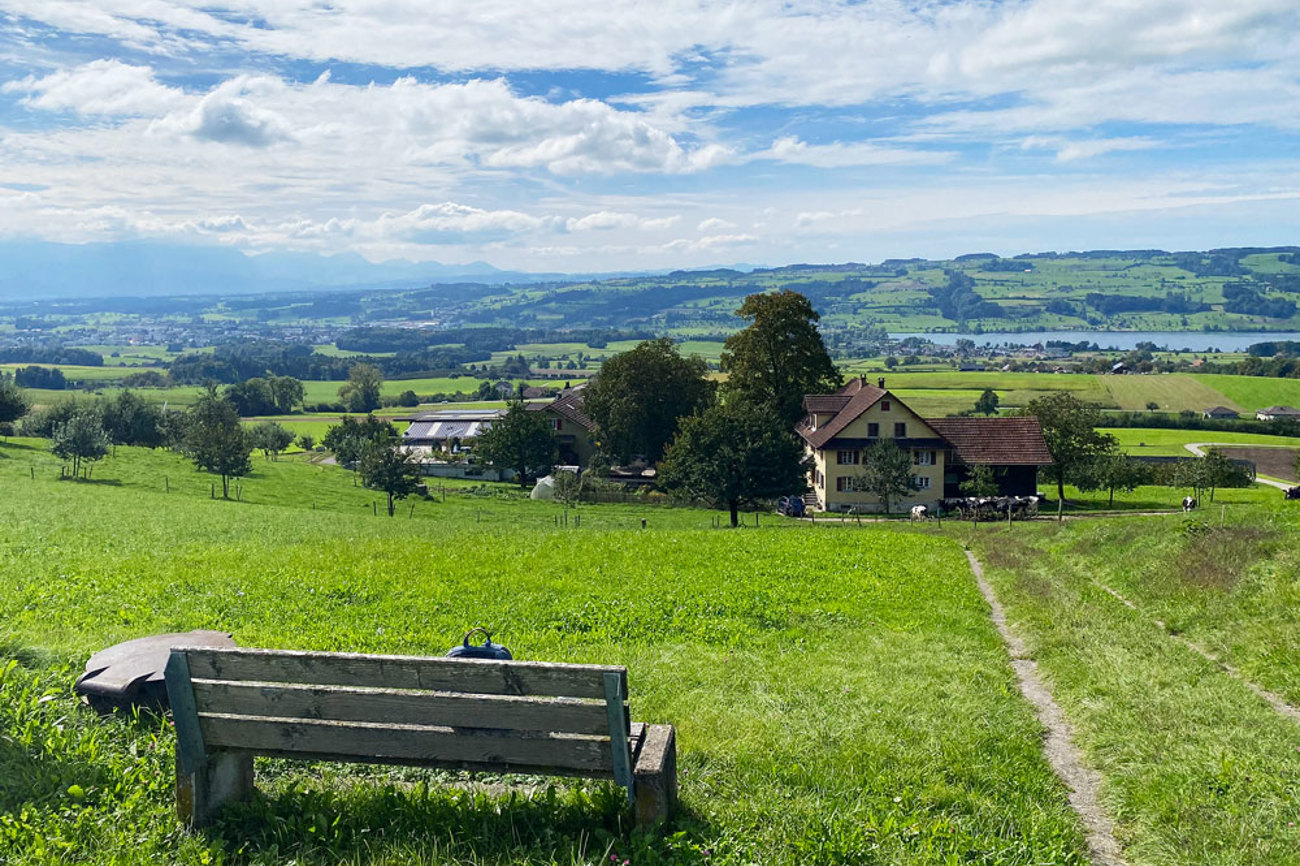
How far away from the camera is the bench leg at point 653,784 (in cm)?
627

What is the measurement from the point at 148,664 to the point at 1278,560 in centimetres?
1711

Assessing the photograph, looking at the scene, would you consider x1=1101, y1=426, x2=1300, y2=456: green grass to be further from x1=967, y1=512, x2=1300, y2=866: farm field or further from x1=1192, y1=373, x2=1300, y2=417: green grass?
x1=967, y1=512, x2=1300, y2=866: farm field

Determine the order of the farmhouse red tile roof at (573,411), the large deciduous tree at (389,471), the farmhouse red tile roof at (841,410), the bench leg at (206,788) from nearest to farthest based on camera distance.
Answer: the bench leg at (206,788), the large deciduous tree at (389,471), the farmhouse red tile roof at (841,410), the farmhouse red tile roof at (573,411)

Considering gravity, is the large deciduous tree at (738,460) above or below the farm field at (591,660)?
below

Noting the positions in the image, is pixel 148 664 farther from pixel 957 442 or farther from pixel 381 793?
pixel 957 442

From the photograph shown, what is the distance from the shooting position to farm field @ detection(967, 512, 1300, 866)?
689 cm

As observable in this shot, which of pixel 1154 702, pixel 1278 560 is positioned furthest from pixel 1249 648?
pixel 1278 560

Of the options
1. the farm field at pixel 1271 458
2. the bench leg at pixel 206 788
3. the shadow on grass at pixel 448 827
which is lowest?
the farm field at pixel 1271 458

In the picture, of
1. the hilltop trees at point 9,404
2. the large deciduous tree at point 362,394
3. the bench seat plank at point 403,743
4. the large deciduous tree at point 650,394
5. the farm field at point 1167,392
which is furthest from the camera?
the large deciduous tree at point 362,394

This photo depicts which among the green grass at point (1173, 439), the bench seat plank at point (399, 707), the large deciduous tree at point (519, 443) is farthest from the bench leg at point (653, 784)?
the green grass at point (1173, 439)

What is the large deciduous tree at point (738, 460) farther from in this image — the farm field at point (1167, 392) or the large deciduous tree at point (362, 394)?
the large deciduous tree at point (362, 394)

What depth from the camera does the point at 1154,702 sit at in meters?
10.0

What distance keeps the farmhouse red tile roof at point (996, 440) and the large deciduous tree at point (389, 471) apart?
35662mm

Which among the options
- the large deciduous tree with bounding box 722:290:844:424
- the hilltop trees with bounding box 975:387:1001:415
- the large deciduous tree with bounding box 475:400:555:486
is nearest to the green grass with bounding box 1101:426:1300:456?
the hilltop trees with bounding box 975:387:1001:415
